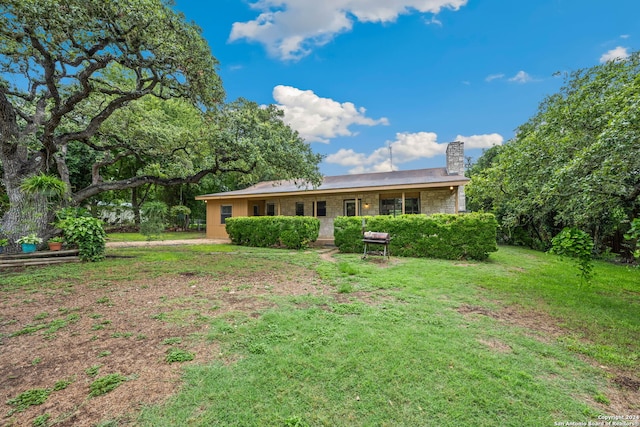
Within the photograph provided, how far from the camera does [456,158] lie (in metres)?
14.2

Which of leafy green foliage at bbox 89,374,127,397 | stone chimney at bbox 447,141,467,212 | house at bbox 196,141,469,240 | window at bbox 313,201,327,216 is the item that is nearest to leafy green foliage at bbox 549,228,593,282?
leafy green foliage at bbox 89,374,127,397

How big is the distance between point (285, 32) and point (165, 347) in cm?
1052

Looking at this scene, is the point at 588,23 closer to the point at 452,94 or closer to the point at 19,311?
the point at 452,94

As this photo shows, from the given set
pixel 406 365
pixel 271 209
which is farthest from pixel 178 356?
pixel 271 209

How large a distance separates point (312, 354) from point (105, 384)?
5.61 ft

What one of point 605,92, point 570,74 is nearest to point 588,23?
point 570,74

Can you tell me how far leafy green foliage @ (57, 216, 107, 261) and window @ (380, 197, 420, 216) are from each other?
456 inches

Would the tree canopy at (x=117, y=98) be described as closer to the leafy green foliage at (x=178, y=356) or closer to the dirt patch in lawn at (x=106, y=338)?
the dirt patch in lawn at (x=106, y=338)

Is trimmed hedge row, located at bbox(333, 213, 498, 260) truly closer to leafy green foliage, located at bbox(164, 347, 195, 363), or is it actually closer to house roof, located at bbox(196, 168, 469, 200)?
house roof, located at bbox(196, 168, 469, 200)

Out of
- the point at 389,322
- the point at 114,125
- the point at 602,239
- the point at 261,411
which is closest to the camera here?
the point at 261,411

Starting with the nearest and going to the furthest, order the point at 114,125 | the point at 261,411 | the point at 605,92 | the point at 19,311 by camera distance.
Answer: the point at 261,411, the point at 19,311, the point at 605,92, the point at 114,125

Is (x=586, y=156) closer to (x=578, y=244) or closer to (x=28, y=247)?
(x=578, y=244)

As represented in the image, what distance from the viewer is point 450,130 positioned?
17062 mm

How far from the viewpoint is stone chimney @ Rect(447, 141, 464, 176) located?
14.1 m
